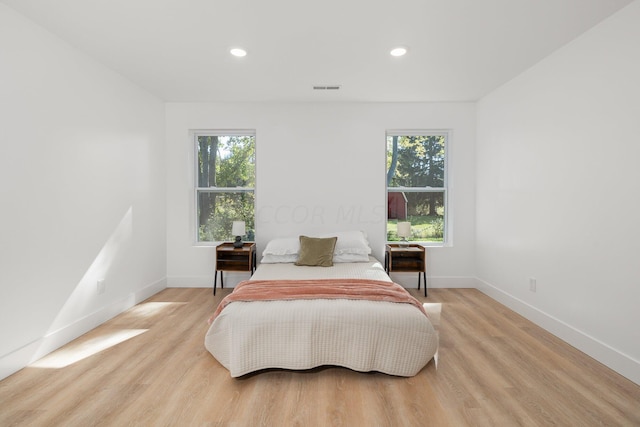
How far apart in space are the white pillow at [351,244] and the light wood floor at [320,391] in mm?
1469

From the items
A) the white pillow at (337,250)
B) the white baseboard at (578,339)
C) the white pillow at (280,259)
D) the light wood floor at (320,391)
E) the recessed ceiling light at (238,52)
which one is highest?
the recessed ceiling light at (238,52)

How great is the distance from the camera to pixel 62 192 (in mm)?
2773

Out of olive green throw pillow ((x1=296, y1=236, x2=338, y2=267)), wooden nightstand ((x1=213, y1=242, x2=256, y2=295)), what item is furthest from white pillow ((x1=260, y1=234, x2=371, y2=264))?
wooden nightstand ((x1=213, y1=242, x2=256, y2=295))

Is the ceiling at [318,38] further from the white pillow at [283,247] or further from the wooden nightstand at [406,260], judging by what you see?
the wooden nightstand at [406,260]

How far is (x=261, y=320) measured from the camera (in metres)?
2.34

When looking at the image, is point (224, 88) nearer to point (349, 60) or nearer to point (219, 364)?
point (349, 60)

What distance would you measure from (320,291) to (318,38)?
82.4 inches

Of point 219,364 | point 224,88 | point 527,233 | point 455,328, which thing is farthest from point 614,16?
point 219,364

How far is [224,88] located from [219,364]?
305 cm

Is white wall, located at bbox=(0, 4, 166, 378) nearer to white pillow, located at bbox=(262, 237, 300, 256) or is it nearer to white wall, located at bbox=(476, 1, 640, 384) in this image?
white pillow, located at bbox=(262, 237, 300, 256)

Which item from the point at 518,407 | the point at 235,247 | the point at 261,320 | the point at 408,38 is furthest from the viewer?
the point at 235,247

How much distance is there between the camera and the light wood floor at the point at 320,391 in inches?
73.5

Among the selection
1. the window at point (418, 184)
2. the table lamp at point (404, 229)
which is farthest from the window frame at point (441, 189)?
the table lamp at point (404, 229)

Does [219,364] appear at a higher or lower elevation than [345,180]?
lower
